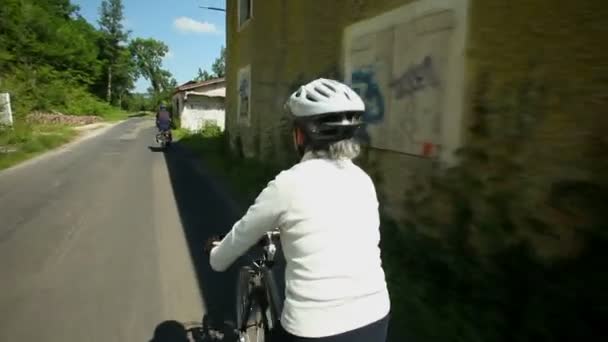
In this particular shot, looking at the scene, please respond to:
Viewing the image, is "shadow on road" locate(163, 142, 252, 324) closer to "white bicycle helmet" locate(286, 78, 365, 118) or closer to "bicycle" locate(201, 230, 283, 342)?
"bicycle" locate(201, 230, 283, 342)

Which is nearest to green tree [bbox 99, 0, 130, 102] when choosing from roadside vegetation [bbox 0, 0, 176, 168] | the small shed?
roadside vegetation [bbox 0, 0, 176, 168]

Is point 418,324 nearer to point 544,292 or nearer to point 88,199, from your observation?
point 544,292

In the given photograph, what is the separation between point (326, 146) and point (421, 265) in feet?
8.74

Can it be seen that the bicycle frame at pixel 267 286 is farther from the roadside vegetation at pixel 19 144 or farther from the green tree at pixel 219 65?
the green tree at pixel 219 65

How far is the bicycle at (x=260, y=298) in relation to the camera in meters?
2.19

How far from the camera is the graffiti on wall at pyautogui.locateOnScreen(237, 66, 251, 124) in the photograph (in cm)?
1202

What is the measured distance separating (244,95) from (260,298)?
10.8 m

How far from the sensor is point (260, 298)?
2.33 m

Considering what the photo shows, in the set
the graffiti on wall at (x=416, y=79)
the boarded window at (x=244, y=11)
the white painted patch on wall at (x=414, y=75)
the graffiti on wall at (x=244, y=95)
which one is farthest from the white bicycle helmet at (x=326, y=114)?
the boarded window at (x=244, y=11)

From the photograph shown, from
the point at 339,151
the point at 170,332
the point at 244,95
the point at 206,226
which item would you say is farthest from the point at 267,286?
the point at 244,95

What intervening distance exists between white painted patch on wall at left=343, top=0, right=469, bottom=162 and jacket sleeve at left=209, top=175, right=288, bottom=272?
2.83 meters

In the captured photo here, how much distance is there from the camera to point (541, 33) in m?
3.10

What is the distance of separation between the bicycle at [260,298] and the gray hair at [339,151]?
2.44 feet

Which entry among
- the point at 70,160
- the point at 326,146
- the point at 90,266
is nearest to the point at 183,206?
the point at 90,266
